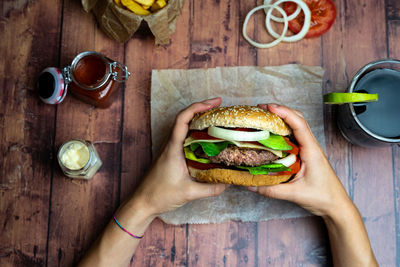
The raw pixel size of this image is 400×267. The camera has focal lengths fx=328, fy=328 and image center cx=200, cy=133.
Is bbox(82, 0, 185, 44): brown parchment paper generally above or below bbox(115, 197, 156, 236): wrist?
above

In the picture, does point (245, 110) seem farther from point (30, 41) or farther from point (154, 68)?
point (30, 41)

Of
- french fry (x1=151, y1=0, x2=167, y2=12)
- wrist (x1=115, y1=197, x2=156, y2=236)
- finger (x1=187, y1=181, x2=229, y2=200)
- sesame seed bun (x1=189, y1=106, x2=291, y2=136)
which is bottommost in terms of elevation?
wrist (x1=115, y1=197, x2=156, y2=236)

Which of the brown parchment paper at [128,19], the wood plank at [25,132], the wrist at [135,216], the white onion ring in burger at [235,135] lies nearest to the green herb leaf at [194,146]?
the white onion ring in burger at [235,135]

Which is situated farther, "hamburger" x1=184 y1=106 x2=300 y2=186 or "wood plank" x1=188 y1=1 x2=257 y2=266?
"wood plank" x1=188 y1=1 x2=257 y2=266

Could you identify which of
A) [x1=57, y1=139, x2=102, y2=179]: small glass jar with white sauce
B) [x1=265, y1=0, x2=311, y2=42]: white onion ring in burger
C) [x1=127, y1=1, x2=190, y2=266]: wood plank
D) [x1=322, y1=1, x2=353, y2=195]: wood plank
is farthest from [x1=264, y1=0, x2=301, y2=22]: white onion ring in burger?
[x1=57, y1=139, x2=102, y2=179]: small glass jar with white sauce

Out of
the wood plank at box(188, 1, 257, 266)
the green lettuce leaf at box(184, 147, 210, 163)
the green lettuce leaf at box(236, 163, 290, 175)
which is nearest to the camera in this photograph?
the green lettuce leaf at box(236, 163, 290, 175)

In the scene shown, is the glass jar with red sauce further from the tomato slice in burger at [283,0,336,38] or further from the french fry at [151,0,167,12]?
the tomato slice in burger at [283,0,336,38]

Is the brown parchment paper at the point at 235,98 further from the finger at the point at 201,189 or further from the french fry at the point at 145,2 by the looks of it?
the french fry at the point at 145,2

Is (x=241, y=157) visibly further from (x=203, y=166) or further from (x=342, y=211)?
(x=342, y=211)
